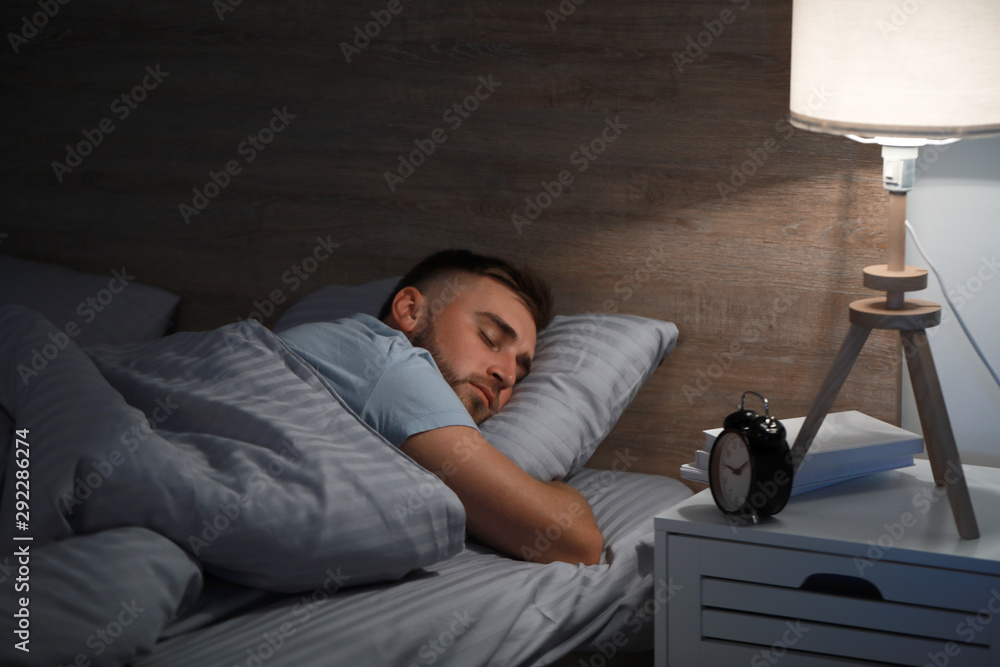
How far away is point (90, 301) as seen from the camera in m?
1.92

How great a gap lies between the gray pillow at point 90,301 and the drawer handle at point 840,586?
1394 mm

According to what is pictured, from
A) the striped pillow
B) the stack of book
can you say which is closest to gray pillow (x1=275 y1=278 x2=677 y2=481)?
the striped pillow

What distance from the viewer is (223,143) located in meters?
2.01

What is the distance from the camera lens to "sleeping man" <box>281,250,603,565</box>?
4.27 feet

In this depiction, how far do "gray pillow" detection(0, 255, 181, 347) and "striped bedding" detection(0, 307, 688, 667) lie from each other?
530 millimetres

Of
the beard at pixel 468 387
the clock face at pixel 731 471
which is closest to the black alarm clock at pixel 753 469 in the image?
the clock face at pixel 731 471

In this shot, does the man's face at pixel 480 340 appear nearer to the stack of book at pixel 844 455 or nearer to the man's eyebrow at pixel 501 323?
the man's eyebrow at pixel 501 323

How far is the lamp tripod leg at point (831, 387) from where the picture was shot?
121 cm

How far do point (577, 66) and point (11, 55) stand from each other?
135 cm

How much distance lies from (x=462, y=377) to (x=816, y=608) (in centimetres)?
67

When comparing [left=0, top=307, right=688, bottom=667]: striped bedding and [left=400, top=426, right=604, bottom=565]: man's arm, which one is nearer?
[left=0, top=307, right=688, bottom=667]: striped bedding

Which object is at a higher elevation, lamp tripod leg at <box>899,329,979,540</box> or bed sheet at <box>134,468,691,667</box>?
lamp tripod leg at <box>899,329,979,540</box>

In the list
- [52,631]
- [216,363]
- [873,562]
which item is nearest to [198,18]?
[216,363]

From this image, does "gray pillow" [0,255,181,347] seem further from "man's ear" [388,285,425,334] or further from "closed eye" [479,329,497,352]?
"closed eye" [479,329,497,352]
